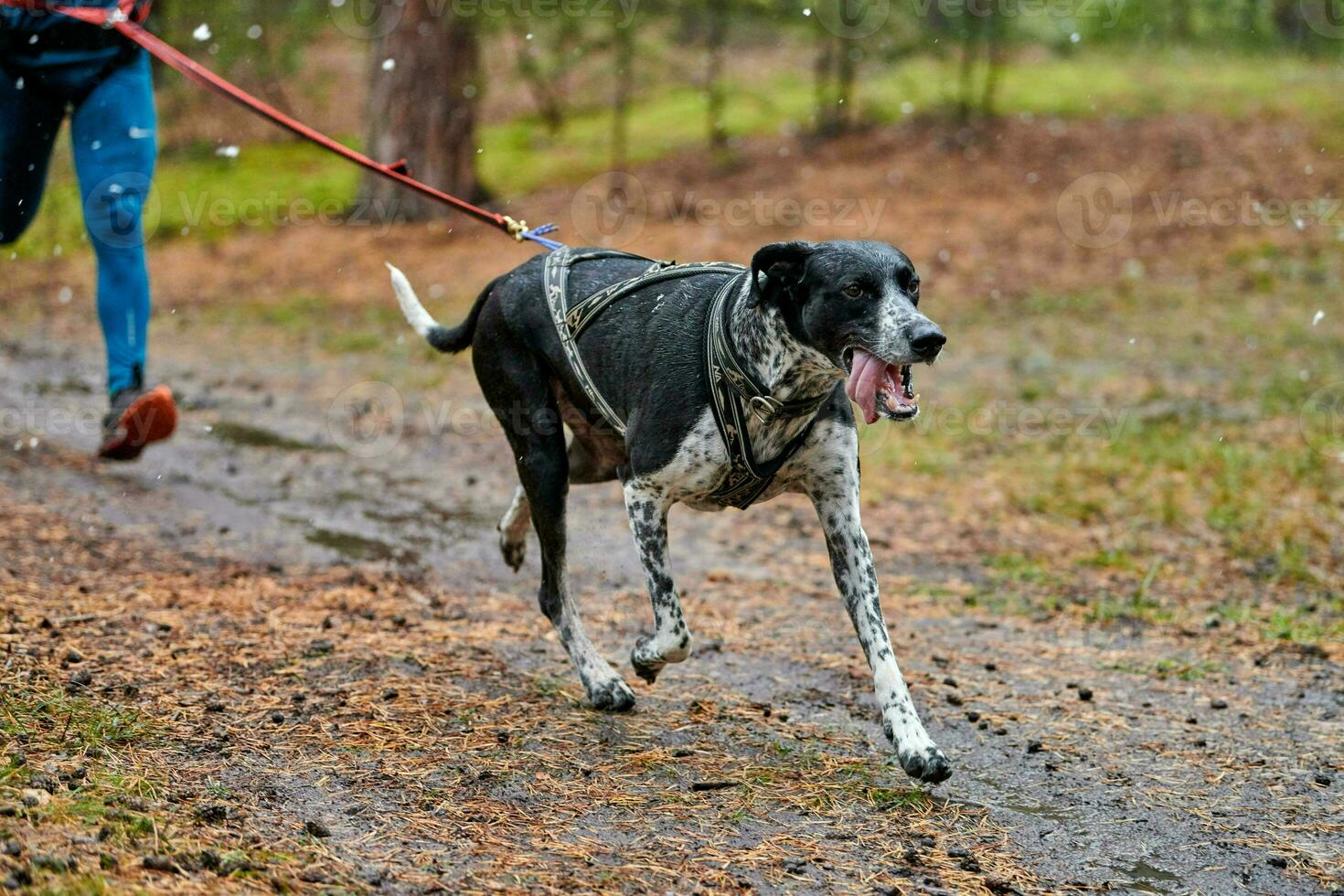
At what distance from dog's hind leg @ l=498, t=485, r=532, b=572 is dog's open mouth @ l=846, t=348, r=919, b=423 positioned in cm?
173

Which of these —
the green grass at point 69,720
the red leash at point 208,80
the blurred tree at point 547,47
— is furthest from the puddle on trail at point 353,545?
the blurred tree at point 547,47

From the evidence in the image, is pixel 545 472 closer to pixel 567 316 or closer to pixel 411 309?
pixel 567 316

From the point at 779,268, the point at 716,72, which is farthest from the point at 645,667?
the point at 716,72

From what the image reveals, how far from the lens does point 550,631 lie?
5.09 m

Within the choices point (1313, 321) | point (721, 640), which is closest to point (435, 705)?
point (721, 640)

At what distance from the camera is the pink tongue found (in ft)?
11.5

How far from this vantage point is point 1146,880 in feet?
10.7

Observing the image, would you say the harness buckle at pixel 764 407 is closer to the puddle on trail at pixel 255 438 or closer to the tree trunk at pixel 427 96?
the puddle on trail at pixel 255 438

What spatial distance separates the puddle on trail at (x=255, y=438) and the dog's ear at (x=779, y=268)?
4891 mm

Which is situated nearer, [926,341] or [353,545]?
[926,341]

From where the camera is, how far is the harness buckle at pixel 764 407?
12.2ft

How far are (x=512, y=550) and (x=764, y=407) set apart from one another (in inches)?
66.3

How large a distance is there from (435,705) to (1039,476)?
4551 mm

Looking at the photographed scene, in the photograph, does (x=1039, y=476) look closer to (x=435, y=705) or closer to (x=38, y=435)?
(x=435, y=705)
